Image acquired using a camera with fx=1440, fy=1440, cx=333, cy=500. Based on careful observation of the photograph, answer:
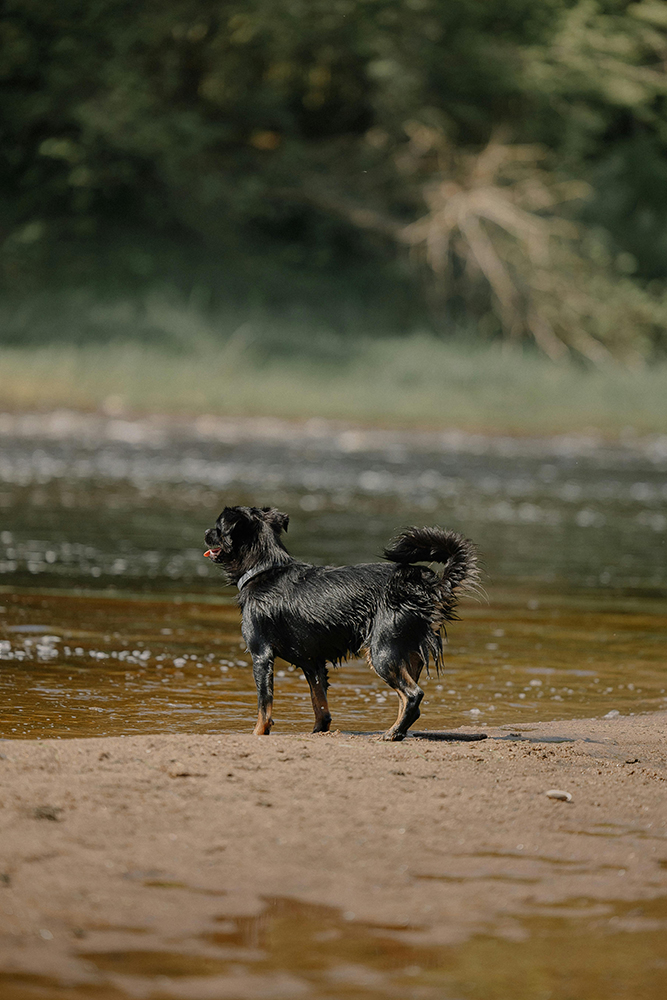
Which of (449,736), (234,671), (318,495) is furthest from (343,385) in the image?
(449,736)

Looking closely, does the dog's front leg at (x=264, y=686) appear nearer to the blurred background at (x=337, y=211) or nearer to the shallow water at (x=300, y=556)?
the shallow water at (x=300, y=556)

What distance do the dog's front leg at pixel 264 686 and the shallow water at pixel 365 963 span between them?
1914 millimetres

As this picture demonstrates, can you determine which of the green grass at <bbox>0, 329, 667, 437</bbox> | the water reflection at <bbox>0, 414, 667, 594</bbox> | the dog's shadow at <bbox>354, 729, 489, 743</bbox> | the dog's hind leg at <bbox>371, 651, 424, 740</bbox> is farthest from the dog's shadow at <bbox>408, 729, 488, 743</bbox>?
the green grass at <bbox>0, 329, 667, 437</bbox>

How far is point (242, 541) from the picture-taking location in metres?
6.23

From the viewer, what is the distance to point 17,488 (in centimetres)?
1802

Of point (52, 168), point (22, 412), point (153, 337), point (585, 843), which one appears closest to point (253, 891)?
point (585, 843)

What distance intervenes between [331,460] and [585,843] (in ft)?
63.1

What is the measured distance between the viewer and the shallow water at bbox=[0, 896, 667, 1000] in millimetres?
3389

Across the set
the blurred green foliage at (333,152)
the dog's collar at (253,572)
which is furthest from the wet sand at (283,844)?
the blurred green foliage at (333,152)

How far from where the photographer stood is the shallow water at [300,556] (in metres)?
7.06

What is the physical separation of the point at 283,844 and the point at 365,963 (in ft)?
2.54

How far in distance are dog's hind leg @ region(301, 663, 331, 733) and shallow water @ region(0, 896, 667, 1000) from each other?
7.13 ft

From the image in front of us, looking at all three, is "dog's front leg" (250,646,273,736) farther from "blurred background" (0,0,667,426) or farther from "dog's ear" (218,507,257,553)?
"blurred background" (0,0,667,426)

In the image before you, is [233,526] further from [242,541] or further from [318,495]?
[318,495]
